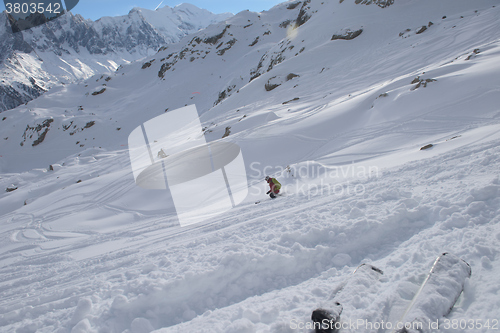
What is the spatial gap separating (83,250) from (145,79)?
2123 inches

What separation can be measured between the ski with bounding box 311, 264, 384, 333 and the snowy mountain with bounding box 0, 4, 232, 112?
123 m

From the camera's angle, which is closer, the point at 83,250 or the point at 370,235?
the point at 370,235

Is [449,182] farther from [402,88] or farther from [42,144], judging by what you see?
[42,144]

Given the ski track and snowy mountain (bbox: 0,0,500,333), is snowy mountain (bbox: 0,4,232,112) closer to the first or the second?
snowy mountain (bbox: 0,0,500,333)

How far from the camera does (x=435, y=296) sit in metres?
2.15

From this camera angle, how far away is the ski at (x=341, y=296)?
217 cm

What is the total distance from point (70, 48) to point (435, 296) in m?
197

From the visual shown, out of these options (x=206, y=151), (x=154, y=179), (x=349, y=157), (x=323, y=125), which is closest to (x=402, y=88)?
(x=323, y=125)

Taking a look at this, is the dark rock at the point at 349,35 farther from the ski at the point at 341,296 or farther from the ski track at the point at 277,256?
the ski at the point at 341,296

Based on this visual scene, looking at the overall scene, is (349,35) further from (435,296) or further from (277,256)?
(435,296)

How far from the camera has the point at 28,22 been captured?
13500 centimetres

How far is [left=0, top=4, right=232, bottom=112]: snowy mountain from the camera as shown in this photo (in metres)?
99.2

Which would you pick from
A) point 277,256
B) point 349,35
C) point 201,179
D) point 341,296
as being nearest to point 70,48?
point 349,35

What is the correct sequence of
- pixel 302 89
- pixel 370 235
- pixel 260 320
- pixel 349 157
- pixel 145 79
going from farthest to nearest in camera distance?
pixel 145 79, pixel 302 89, pixel 349 157, pixel 370 235, pixel 260 320
